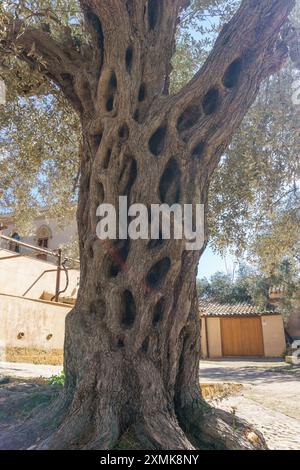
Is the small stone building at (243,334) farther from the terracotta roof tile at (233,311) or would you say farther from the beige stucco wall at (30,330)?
the beige stucco wall at (30,330)

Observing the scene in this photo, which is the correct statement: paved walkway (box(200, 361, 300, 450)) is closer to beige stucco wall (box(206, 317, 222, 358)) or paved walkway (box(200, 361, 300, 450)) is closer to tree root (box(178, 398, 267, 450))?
tree root (box(178, 398, 267, 450))

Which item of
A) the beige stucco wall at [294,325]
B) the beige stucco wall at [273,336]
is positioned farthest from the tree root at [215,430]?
the beige stucco wall at [294,325]

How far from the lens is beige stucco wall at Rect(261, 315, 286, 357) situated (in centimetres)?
2259

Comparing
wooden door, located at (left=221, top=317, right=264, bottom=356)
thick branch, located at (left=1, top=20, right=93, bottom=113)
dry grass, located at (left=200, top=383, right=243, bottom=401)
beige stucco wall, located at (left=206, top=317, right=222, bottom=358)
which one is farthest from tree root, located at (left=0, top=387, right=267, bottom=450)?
wooden door, located at (left=221, top=317, right=264, bottom=356)

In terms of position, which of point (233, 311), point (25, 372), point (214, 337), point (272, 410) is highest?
point (233, 311)

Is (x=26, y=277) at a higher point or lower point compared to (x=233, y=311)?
higher

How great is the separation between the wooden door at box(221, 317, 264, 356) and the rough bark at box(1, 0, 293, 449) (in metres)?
21.0

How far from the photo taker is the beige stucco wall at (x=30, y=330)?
11.3 metres

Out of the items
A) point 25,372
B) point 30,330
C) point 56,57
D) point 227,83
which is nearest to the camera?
point 227,83

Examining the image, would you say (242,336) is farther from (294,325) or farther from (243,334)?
(294,325)

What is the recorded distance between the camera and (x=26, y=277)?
15914 mm

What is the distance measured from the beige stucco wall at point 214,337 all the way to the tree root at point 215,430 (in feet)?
68.4

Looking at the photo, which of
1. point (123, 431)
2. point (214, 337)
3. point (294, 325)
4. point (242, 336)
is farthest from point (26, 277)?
point (294, 325)

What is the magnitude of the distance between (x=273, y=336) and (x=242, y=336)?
193 centimetres
